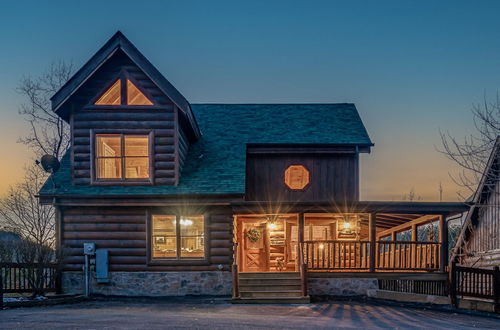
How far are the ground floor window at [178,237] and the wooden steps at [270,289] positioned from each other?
193 centimetres

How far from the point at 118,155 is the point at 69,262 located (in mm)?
3940

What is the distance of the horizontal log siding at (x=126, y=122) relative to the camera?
17.9 metres

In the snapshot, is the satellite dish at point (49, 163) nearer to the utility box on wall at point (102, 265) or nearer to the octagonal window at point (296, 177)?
the utility box on wall at point (102, 265)

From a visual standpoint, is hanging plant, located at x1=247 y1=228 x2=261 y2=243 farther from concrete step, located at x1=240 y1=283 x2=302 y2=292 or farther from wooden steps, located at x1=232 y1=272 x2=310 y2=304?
concrete step, located at x1=240 y1=283 x2=302 y2=292

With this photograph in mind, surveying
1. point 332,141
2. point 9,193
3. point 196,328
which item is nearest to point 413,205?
point 332,141

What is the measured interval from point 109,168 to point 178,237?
340cm

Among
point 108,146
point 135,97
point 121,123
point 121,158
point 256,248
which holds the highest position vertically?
point 135,97

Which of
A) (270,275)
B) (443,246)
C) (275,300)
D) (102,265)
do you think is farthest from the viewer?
(102,265)

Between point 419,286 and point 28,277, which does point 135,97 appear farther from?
point 419,286

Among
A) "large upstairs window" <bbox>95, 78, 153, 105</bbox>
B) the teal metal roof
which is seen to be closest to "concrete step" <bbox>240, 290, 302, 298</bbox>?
the teal metal roof

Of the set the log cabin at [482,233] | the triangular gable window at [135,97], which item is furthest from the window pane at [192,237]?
the log cabin at [482,233]

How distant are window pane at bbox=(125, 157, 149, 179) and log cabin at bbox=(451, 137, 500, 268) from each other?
11935 mm

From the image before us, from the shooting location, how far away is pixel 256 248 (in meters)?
21.3

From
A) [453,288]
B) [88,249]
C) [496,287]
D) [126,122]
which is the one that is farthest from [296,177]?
[496,287]
